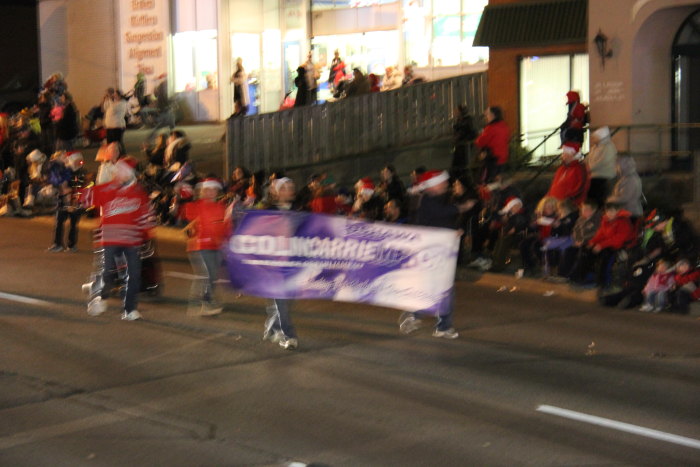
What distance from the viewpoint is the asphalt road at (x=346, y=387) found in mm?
7203

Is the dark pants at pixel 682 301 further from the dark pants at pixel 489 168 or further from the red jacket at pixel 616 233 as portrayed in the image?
the dark pants at pixel 489 168

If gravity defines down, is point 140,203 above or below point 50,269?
above

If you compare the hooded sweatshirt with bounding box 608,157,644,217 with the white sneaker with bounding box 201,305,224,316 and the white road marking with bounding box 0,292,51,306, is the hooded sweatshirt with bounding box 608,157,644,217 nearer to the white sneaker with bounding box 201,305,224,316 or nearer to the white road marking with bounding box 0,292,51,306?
the white sneaker with bounding box 201,305,224,316

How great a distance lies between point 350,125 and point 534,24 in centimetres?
427

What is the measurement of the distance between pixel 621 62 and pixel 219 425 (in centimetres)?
1213

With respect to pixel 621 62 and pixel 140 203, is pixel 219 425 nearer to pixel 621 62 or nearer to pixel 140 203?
pixel 140 203

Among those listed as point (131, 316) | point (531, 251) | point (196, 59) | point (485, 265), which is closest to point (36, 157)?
point (131, 316)

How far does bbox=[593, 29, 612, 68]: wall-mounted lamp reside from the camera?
17.8 meters

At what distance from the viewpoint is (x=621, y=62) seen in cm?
1775

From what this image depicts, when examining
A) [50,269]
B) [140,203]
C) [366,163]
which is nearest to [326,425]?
[140,203]

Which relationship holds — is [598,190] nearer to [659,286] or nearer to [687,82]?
[659,286]

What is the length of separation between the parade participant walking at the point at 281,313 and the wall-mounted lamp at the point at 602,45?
9075 millimetres

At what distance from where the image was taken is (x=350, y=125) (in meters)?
21.6

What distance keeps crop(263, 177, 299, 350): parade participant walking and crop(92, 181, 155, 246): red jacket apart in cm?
168
